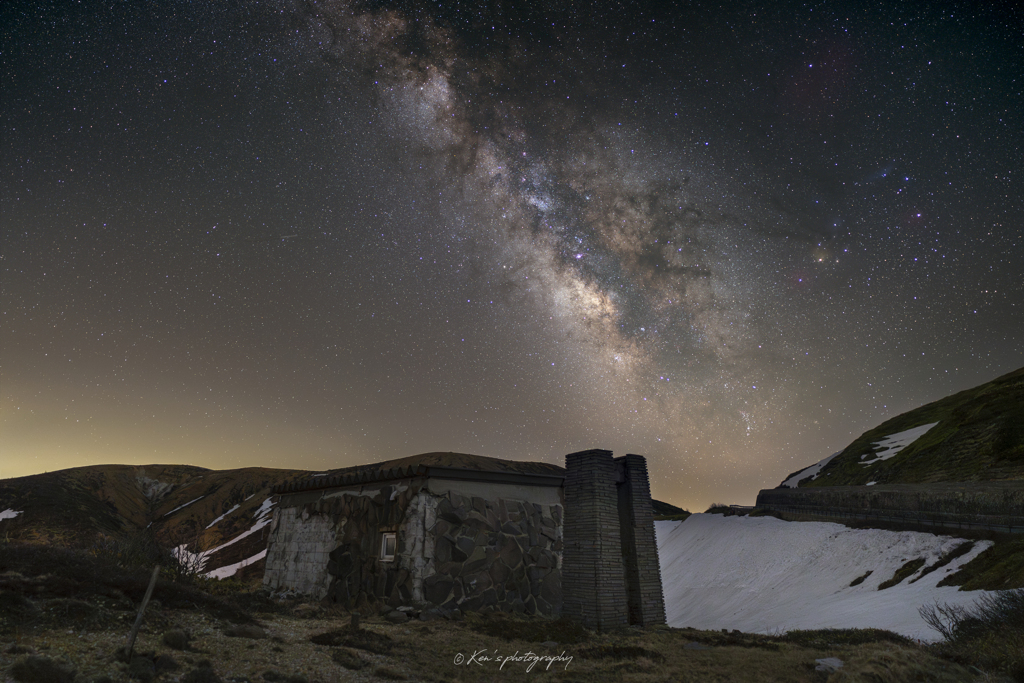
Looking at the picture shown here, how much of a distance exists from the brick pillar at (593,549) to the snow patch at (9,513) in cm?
6030

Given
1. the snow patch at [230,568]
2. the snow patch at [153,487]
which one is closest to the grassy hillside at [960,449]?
the snow patch at [230,568]

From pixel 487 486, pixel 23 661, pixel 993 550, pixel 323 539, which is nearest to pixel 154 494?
pixel 323 539

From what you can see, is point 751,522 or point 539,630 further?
point 751,522

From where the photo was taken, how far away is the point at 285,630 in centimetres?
988

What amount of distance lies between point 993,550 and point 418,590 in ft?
61.9

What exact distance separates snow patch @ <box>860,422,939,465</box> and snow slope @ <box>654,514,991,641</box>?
80.7ft

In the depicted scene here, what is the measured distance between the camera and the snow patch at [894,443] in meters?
48.9

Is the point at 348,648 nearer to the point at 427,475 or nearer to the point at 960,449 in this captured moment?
the point at 427,475

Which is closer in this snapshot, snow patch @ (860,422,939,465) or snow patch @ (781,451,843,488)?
snow patch @ (860,422,939,465)

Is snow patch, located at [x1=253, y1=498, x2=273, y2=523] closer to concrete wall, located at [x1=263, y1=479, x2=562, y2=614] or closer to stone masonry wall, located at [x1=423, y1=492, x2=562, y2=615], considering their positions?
concrete wall, located at [x1=263, y1=479, x2=562, y2=614]

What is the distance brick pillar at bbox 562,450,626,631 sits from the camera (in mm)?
12312

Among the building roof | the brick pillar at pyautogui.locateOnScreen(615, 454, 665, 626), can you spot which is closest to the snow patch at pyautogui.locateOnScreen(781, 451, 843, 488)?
the brick pillar at pyautogui.locateOnScreen(615, 454, 665, 626)

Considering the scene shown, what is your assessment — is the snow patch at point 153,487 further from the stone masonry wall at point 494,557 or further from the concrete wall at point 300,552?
the stone masonry wall at point 494,557

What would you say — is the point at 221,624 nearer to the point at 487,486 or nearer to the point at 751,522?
the point at 487,486
